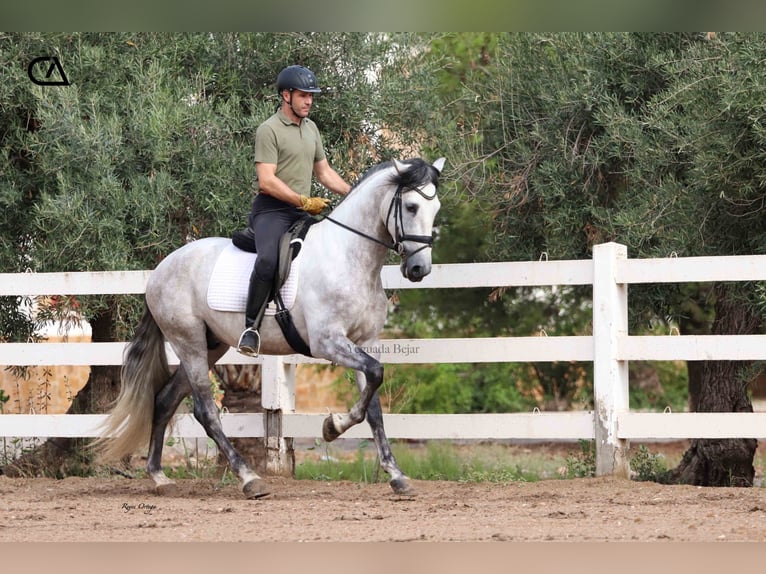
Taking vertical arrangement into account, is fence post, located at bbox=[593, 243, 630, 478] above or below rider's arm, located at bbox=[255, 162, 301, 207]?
below

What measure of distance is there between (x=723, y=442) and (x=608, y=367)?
1977 millimetres

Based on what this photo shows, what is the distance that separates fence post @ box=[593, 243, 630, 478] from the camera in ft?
25.4

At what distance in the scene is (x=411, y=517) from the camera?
620cm

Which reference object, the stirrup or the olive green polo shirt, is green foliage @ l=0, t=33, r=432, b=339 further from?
the stirrup

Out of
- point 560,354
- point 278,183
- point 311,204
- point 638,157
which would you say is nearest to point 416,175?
point 311,204

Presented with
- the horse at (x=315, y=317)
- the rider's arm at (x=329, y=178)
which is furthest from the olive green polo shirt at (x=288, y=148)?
the horse at (x=315, y=317)

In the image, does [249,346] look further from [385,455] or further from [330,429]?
[385,455]

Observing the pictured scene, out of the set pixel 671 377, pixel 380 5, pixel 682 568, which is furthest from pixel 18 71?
pixel 671 377

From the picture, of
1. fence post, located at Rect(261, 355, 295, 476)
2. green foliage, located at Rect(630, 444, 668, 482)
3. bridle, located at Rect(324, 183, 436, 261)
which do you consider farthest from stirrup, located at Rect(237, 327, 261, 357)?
green foliage, located at Rect(630, 444, 668, 482)

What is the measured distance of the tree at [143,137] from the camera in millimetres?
8906

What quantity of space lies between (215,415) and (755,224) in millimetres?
4468

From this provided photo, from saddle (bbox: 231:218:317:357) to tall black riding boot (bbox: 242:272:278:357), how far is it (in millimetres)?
80

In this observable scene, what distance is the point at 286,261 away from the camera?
728cm

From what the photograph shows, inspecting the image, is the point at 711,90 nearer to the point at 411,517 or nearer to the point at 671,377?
the point at 411,517
